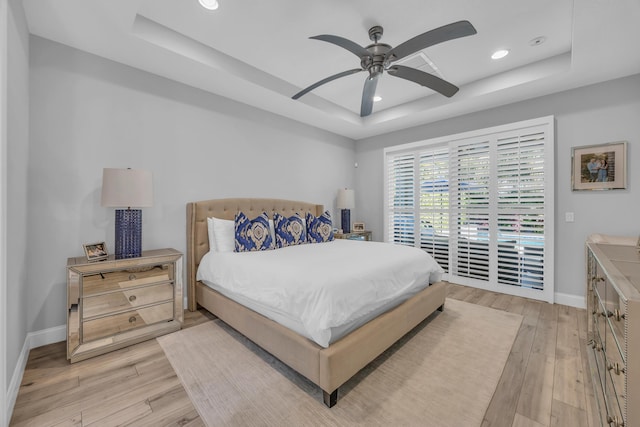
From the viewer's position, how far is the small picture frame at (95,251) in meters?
2.26

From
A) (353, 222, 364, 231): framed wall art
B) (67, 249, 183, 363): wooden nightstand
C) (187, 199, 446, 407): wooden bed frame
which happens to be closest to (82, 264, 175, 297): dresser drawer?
(67, 249, 183, 363): wooden nightstand

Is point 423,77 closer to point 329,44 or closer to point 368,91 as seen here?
point 368,91

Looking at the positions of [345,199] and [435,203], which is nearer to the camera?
[435,203]

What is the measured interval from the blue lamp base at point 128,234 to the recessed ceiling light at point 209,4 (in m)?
1.86

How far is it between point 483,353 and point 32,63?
178 inches

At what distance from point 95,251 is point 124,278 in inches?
13.7

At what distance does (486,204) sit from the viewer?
387cm

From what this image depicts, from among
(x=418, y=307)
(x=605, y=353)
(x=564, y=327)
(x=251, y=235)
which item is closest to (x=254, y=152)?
(x=251, y=235)

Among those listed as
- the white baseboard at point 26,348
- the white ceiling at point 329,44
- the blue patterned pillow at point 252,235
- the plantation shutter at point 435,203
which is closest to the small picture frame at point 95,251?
the white baseboard at point 26,348

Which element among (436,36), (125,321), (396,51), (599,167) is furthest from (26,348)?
(599,167)

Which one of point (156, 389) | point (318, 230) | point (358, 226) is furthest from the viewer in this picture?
point (358, 226)

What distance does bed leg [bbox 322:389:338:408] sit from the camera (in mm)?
1623

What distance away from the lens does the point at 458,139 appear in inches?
163

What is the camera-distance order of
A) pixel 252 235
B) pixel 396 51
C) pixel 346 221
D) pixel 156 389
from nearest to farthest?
pixel 156 389 → pixel 396 51 → pixel 252 235 → pixel 346 221
